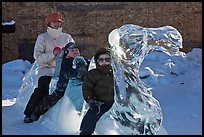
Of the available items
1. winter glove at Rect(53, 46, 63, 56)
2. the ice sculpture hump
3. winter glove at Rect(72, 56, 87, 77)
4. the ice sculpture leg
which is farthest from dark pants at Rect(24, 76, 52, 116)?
the ice sculpture hump

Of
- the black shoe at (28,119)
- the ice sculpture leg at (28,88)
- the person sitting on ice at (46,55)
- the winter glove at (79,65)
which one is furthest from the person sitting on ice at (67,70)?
the ice sculpture leg at (28,88)

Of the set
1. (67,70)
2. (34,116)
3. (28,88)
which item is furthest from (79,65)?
(28,88)

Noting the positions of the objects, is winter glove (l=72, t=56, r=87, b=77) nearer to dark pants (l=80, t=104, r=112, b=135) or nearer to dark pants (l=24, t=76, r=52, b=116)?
dark pants (l=24, t=76, r=52, b=116)

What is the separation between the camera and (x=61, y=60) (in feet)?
17.1

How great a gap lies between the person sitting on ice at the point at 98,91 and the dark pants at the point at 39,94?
1.07m

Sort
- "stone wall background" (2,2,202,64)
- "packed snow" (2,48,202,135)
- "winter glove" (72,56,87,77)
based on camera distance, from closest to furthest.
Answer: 1. "packed snow" (2,48,202,135)
2. "winter glove" (72,56,87,77)
3. "stone wall background" (2,2,202,64)

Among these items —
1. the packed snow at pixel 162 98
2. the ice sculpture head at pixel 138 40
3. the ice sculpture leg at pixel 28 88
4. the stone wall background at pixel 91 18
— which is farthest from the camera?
the stone wall background at pixel 91 18

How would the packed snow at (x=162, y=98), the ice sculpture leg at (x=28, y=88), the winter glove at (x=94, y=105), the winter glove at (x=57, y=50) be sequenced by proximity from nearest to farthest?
the winter glove at (x=94, y=105) → the packed snow at (x=162, y=98) → the winter glove at (x=57, y=50) → the ice sculpture leg at (x=28, y=88)

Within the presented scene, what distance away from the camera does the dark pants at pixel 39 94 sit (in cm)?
534

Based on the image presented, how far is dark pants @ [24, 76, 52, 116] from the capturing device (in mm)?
5336

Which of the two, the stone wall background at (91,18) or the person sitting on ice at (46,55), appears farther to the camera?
the stone wall background at (91,18)

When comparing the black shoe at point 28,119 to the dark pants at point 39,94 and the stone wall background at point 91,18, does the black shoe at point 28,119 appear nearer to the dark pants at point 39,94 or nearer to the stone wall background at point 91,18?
the dark pants at point 39,94

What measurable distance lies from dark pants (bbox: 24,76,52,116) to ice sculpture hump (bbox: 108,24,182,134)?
120cm

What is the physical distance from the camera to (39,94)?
5.40m
